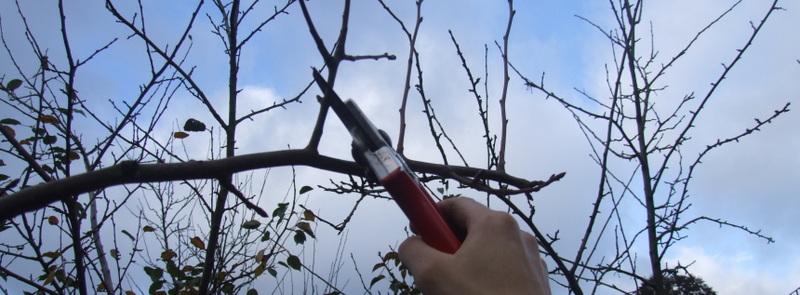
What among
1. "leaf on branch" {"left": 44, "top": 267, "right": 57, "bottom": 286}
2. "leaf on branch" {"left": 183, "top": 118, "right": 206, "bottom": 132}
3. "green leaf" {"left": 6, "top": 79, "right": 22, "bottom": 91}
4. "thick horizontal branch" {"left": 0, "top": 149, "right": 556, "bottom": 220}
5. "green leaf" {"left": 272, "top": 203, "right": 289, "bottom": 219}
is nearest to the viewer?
"thick horizontal branch" {"left": 0, "top": 149, "right": 556, "bottom": 220}

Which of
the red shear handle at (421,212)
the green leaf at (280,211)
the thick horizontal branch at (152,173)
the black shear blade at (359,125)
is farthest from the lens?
the green leaf at (280,211)

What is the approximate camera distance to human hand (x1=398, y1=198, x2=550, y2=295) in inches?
40.8

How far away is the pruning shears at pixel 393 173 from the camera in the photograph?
122 centimetres

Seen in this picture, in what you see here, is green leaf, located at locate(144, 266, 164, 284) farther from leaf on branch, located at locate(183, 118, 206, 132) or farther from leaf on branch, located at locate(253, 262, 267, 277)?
leaf on branch, located at locate(183, 118, 206, 132)

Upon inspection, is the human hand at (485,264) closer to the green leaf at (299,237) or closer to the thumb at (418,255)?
the thumb at (418,255)

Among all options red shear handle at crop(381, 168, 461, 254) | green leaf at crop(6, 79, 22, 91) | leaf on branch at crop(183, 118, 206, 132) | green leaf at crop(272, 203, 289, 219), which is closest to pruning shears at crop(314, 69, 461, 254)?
red shear handle at crop(381, 168, 461, 254)

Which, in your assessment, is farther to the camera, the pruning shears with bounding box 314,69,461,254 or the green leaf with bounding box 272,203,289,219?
the green leaf with bounding box 272,203,289,219

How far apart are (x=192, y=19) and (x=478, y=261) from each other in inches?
84.7

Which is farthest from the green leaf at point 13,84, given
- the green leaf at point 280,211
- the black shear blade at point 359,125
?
the black shear blade at point 359,125

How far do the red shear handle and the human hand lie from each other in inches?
2.9

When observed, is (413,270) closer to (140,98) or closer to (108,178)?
(108,178)

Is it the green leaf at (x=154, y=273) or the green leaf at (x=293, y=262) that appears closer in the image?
the green leaf at (x=293, y=262)

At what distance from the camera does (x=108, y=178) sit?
1048 mm

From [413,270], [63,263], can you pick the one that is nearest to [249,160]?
[413,270]
